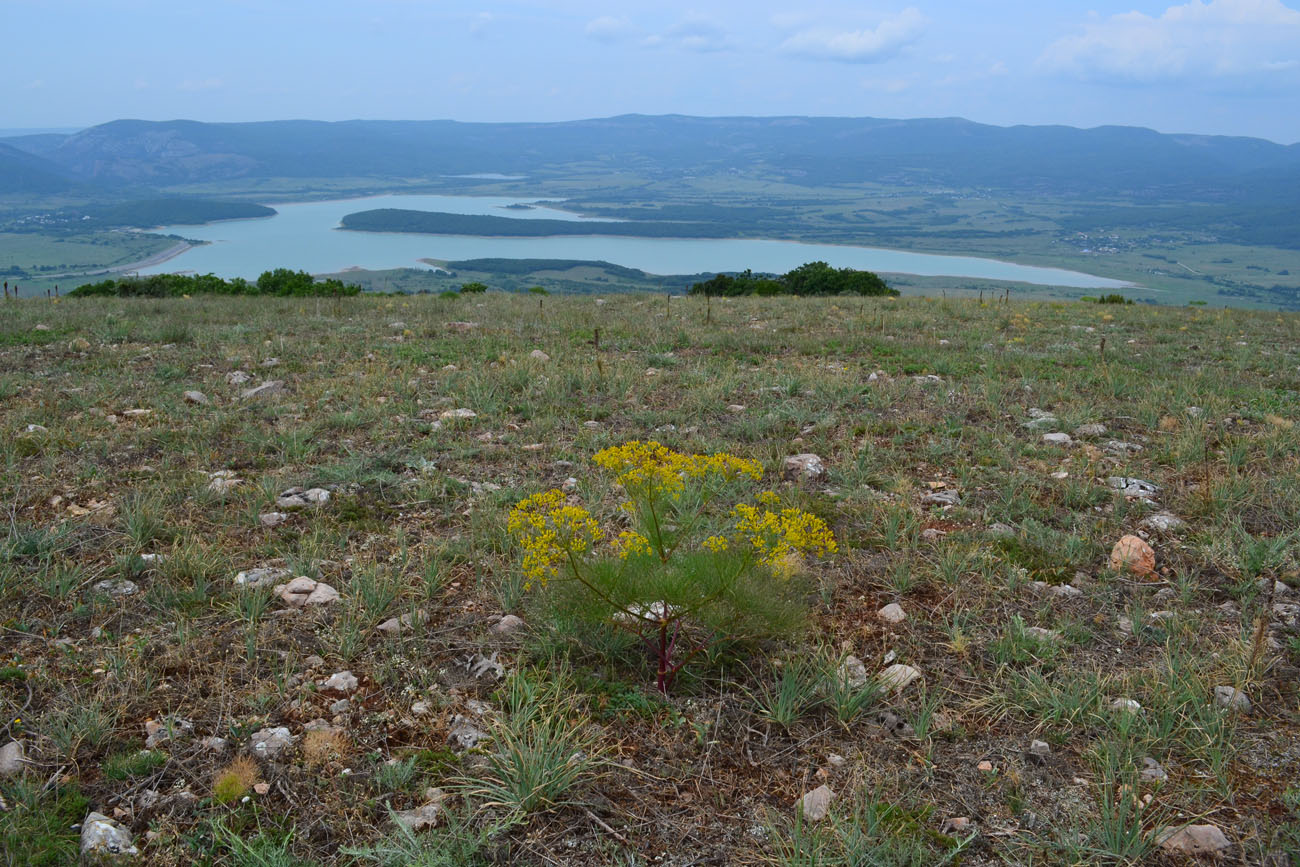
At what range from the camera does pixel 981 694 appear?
3457mm

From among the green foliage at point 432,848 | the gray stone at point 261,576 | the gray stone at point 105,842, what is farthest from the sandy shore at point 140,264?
the green foliage at point 432,848

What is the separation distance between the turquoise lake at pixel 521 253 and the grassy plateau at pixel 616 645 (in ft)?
234

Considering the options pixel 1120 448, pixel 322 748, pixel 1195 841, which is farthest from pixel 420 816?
pixel 1120 448

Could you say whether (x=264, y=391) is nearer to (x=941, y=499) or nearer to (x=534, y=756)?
(x=534, y=756)

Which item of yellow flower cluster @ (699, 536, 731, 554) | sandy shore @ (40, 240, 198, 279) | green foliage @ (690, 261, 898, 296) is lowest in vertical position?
sandy shore @ (40, 240, 198, 279)

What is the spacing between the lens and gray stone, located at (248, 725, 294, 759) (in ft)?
9.79

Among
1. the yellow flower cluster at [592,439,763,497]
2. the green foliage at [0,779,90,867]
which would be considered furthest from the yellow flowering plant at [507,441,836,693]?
the green foliage at [0,779,90,867]

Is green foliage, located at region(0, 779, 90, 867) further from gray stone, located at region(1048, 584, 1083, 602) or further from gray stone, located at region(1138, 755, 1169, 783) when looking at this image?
gray stone, located at region(1048, 584, 1083, 602)

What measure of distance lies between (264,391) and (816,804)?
709cm

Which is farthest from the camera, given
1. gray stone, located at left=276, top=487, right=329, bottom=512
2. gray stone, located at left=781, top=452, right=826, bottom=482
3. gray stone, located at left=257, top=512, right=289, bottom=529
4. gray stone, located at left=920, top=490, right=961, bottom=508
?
gray stone, located at left=781, top=452, right=826, bottom=482

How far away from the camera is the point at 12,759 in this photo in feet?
9.33

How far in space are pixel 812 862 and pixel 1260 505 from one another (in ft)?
15.1

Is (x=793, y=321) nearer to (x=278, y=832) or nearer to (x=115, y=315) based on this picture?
(x=115, y=315)

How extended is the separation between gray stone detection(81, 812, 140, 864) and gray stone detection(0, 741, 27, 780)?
1.45ft
